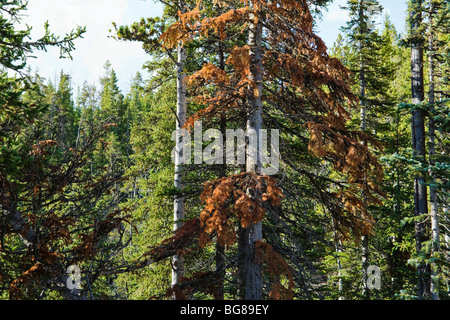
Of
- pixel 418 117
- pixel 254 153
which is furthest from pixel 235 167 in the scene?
pixel 418 117

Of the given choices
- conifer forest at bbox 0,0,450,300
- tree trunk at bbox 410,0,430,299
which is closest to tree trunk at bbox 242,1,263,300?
conifer forest at bbox 0,0,450,300

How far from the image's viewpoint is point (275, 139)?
26.7ft

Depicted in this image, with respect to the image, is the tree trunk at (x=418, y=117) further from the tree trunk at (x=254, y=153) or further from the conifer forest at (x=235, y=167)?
the tree trunk at (x=254, y=153)

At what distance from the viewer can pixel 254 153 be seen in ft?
24.6

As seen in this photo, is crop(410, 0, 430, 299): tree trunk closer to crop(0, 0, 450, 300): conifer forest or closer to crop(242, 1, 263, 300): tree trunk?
crop(0, 0, 450, 300): conifer forest

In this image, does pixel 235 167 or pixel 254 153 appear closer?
pixel 254 153

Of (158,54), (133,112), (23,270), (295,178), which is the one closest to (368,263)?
(295,178)

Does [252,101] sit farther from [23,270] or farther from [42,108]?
[23,270]

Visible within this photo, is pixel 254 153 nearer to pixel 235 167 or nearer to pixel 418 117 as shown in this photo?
pixel 235 167

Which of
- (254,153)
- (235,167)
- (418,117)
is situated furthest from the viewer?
(418,117)

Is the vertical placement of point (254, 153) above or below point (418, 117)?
below

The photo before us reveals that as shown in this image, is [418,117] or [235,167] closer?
[235,167]

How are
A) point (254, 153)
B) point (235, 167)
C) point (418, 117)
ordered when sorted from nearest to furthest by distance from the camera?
point (254, 153), point (235, 167), point (418, 117)

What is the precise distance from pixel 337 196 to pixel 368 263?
344 inches
